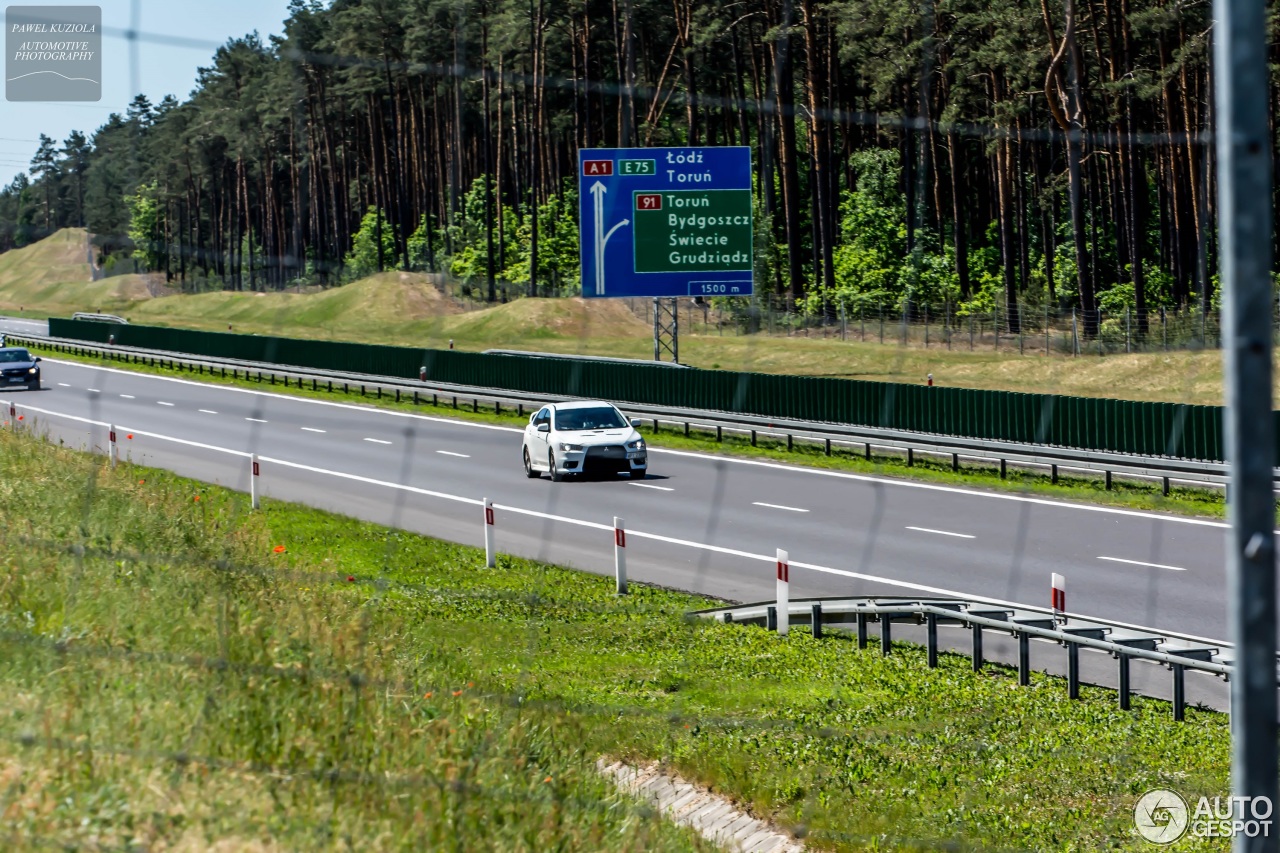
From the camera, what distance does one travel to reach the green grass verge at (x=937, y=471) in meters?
26.3

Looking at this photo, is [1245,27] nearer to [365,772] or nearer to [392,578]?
[365,772]

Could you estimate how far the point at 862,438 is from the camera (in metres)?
32.1

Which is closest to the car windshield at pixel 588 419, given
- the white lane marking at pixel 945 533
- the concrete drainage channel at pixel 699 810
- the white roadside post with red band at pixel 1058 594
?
the white lane marking at pixel 945 533

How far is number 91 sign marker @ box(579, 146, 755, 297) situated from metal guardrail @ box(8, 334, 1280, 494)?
3.52 meters

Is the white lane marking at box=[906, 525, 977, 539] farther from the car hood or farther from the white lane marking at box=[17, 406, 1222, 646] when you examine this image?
the car hood

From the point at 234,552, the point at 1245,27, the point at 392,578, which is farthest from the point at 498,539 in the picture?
the point at 1245,27

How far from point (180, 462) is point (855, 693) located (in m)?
23.1

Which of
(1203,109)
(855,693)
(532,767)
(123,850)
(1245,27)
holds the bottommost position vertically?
(855,693)

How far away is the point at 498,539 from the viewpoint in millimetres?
23094

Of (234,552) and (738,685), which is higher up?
(234,552)

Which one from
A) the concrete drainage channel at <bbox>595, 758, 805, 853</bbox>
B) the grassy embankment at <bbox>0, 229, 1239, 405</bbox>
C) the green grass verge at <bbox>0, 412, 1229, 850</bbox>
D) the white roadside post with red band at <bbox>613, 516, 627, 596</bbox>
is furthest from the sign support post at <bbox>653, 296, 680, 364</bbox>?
the concrete drainage channel at <bbox>595, 758, 805, 853</bbox>

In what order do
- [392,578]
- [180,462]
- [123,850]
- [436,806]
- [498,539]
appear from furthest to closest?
1. [180,462]
2. [498,539]
3. [392,578]
4. [436,806]
5. [123,850]

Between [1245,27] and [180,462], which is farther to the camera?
[180,462]

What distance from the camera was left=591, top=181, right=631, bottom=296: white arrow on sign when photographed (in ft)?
114
